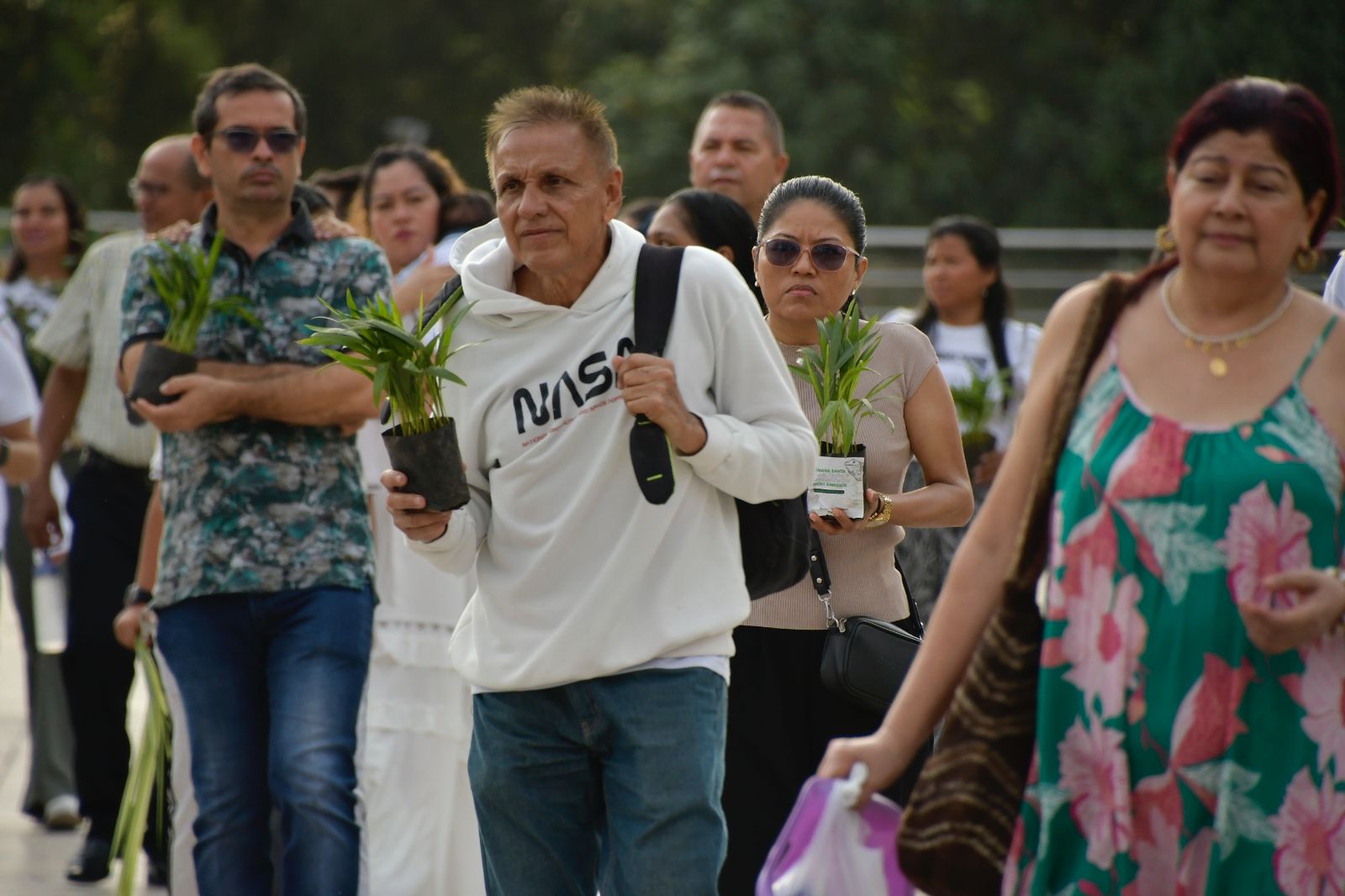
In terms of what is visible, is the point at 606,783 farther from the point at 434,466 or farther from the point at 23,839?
the point at 23,839

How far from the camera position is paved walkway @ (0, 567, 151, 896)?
21.9 feet

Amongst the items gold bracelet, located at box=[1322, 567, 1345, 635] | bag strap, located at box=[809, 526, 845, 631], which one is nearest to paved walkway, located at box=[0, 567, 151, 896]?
bag strap, located at box=[809, 526, 845, 631]

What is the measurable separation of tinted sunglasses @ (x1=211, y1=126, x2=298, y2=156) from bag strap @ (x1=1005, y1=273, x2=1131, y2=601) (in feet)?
9.65

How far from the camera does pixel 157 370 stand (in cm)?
485

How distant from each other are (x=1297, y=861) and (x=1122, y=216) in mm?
24926

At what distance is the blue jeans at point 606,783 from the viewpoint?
3781mm

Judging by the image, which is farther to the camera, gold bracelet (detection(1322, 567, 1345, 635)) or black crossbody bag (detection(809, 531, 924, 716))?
black crossbody bag (detection(809, 531, 924, 716))

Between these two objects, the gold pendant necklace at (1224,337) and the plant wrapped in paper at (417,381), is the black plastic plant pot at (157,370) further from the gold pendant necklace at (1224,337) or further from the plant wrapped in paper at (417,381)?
the gold pendant necklace at (1224,337)

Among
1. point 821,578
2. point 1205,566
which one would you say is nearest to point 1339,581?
point 1205,566

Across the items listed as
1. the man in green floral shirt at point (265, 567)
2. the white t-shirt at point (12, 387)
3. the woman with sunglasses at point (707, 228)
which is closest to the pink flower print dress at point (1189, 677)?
the man in green floral shirt at point (265, 567)

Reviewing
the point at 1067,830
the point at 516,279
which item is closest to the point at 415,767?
the point at 516,279

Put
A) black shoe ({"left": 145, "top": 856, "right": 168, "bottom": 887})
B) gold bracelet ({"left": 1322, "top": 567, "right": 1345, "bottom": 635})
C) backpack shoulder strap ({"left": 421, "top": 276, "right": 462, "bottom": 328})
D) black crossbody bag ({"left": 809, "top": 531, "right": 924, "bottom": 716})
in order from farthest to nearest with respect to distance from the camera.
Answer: black shoe ({"left": 145, "top": 856, "right": 168, "bottom": 887}) → black crossbody bag ({"left": 809, "top": 531, "right": 924, "bottom": 716}) → backpack shoulder strap ({"left": 421, "top": 276, "right": 462, "bottom": 328}) → gold bracelet ({"left": 1322, "top": 567, "right": 1345, "bottom": 635})

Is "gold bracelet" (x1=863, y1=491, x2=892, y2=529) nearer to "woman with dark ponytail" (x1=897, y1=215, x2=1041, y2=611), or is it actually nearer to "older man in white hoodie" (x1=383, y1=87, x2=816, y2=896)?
"older man in white hoodie" (x1=383, y1=87, x2=816, y2=896)

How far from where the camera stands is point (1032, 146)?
2803 cm
